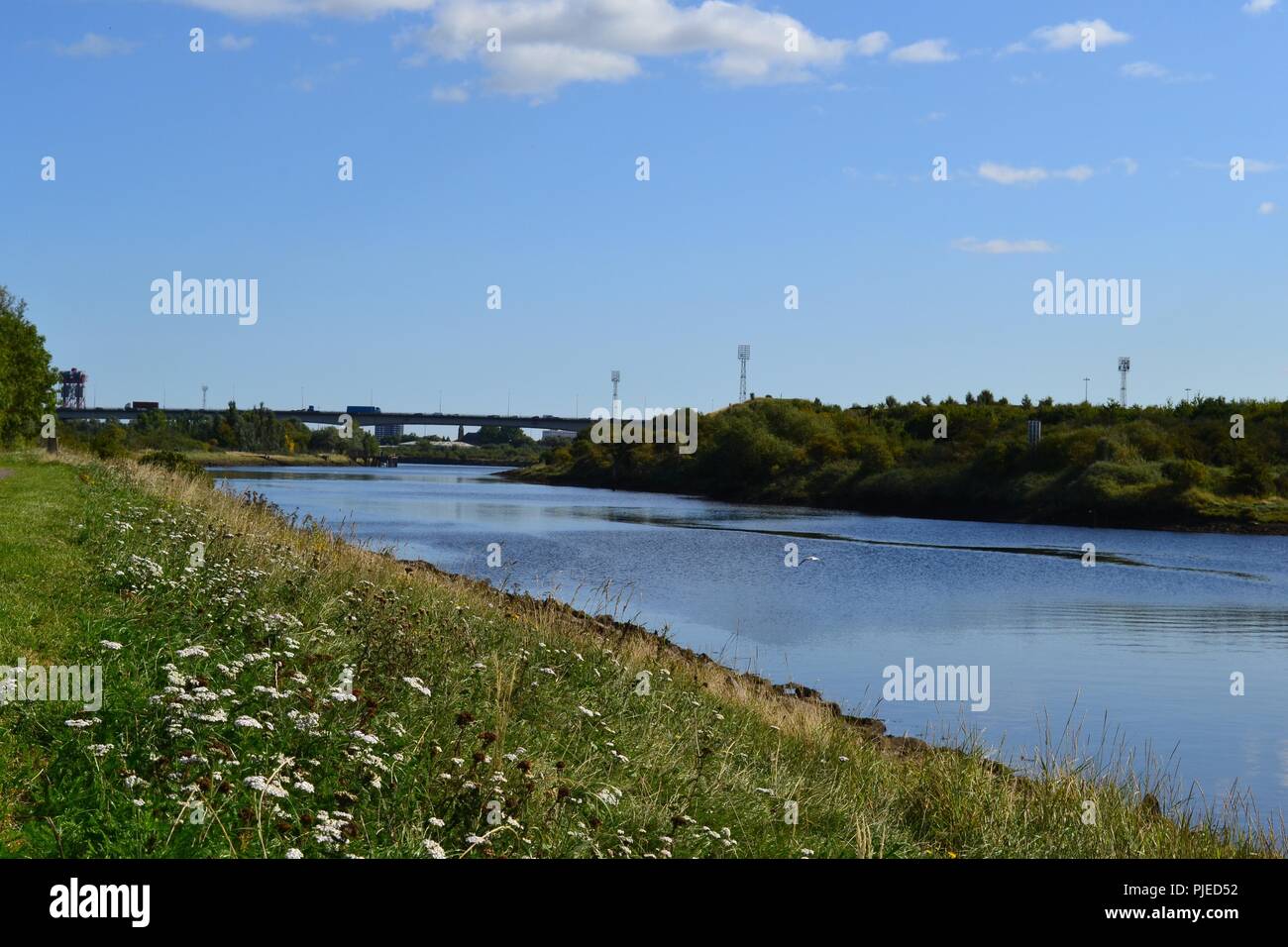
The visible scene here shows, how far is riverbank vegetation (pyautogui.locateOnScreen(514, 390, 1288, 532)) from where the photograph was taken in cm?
7112

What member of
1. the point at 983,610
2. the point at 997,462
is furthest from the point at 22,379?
the point at 997,462

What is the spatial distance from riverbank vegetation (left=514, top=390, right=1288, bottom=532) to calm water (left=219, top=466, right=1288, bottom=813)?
922 centimetres

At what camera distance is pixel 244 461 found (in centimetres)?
16012

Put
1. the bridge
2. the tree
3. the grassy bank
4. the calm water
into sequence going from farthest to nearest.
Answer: the bridge
the tree
the calm water
the grassy bank

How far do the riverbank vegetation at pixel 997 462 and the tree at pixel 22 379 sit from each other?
176 ft

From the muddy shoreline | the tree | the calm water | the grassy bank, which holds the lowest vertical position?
the calm water

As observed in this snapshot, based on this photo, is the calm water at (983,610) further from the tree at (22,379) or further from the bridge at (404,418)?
the bridge at (404,418)

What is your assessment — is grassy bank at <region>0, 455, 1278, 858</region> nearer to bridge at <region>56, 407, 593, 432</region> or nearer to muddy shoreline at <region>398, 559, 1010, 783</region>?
muddy shoreline at <region>398, 559, 1010, 783</region>

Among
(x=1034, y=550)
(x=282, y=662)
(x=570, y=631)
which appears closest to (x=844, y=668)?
(x=570, y=631)

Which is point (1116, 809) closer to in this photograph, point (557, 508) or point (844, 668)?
point (844, 668)

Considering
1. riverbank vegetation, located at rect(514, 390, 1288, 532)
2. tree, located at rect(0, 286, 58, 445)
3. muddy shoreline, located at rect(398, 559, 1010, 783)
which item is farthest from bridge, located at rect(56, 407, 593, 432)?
muddy shoreline, located at rect(398, 559, 1010, 783)

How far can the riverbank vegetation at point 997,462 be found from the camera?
233 feet

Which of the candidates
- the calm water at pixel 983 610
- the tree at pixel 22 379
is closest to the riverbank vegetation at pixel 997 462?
the calm water at pixel 983 610

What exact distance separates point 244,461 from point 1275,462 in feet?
406
